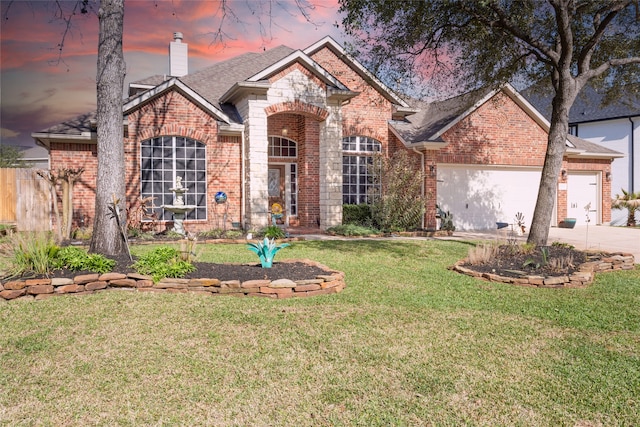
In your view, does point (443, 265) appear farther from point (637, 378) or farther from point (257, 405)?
point (257, 405)

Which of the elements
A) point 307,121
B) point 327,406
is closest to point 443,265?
point 327,406

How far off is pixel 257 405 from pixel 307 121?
14364mm

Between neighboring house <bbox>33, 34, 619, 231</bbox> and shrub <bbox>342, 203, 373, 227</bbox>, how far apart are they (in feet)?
2.17

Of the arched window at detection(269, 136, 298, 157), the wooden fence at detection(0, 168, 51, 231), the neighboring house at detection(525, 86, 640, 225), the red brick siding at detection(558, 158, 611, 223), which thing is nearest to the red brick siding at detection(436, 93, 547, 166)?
the red brick siding at detection(558, 158, 611, 223)

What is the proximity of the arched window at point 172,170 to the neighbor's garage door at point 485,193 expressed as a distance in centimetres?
869

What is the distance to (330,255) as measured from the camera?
1049 cm

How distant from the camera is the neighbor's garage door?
57.5 feet

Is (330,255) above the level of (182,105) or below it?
below

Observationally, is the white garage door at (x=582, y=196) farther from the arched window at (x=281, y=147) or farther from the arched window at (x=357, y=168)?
the arched window at (x=281, y=147)

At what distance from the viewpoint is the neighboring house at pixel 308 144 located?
1420 centimetres

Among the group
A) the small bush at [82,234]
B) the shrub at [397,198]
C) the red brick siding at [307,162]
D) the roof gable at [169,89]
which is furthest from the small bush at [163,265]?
the red brick siding at [307,162]

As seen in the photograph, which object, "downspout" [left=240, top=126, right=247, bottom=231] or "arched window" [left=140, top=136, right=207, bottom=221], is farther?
"downspout" [left=240, top=126, right=247, bottom=231]

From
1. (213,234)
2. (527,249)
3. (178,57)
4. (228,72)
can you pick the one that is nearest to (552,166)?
(527,249)

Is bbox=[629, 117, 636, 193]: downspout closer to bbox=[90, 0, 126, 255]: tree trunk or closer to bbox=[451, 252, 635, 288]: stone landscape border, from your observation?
bbox=[451, 252, 635, 288]: stone landscape border
